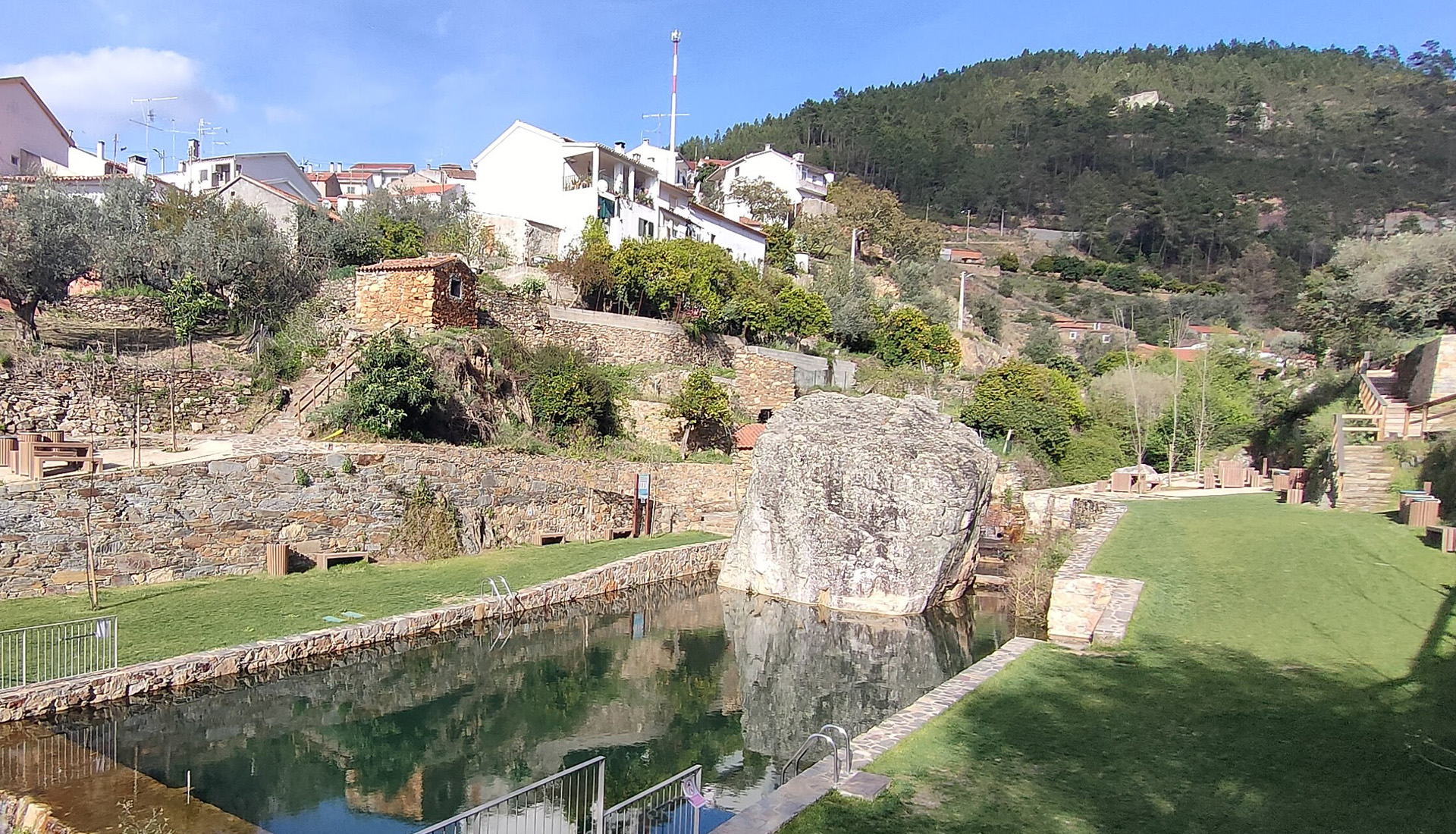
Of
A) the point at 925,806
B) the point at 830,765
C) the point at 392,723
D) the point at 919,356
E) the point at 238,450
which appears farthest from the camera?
the point at 919,356

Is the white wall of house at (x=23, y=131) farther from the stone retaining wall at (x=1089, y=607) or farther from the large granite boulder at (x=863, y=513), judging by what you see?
the stone retaining wall at (x=1089, y=607)

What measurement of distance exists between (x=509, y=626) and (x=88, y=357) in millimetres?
11680

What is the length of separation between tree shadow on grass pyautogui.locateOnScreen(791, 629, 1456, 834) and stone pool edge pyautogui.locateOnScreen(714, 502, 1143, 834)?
0.72ft

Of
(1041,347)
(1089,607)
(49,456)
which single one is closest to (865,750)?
(1089,607)

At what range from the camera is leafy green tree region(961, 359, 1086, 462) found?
106 feet

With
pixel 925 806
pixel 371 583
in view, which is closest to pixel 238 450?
pixel 371 583

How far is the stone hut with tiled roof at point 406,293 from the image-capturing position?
2216 centimetres

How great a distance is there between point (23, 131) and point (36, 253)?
2286 cm

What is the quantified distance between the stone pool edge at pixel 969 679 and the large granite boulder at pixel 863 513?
2749mm

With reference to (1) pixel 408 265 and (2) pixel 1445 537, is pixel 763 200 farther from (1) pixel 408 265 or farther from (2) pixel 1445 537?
(2) pixel 1445 537

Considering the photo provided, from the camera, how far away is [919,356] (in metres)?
39.2

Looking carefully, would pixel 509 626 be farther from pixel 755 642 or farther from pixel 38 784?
pixel 38 784

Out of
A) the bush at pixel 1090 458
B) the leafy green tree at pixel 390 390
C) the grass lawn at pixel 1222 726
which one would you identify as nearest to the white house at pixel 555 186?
the leafy green tree at pixel 390 390

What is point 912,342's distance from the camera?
3909cm
